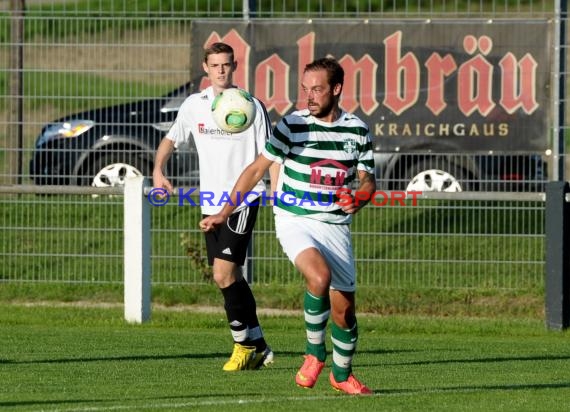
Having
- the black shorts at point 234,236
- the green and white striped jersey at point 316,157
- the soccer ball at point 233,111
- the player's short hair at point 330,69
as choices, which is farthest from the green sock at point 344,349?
the soccer ball at point 233,111

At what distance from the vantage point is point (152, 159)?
47.7 ft

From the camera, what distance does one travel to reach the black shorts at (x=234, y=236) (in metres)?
9.84

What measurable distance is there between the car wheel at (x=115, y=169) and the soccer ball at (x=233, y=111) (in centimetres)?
483

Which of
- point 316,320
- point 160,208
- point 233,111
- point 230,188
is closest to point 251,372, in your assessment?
point 230,188

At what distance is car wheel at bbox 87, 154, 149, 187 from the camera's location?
14484 millimetres

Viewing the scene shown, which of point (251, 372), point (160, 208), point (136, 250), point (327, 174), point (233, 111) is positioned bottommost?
point (251, 372)

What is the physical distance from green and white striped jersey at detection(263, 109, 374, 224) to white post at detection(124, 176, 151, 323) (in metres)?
5.23

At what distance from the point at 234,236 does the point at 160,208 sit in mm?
5013

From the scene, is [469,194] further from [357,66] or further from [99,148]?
[99,148]

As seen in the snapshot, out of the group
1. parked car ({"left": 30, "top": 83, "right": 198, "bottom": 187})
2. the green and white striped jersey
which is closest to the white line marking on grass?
the green and white striped jersey

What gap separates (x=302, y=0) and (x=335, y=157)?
6.83 m

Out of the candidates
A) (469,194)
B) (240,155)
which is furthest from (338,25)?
(240,155)

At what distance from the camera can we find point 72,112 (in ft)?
48.1

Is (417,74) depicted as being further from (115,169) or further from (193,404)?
(193,404)
